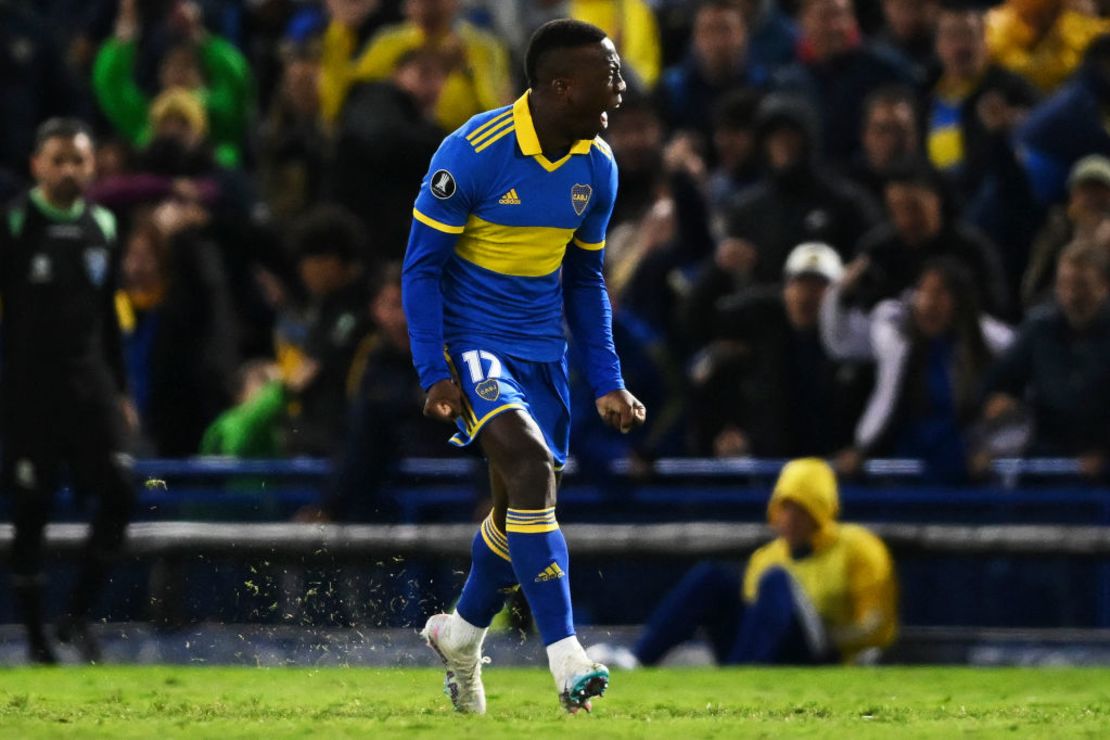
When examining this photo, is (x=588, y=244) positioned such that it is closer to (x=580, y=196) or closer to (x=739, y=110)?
(x=580, y=196)

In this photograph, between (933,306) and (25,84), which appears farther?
(25,84)

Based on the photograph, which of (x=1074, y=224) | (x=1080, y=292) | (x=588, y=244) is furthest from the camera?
(x=1074, y=224)

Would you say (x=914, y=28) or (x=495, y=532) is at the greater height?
(x=914, y=28)

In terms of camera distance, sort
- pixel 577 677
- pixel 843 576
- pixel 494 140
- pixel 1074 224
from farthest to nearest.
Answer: pixel 1074 224
pixel 843 576
pixel 494 140
pixel 577 677

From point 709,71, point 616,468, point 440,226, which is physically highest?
point 709,71

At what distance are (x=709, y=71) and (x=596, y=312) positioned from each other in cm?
656

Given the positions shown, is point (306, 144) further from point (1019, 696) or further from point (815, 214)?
point (1019, 696)

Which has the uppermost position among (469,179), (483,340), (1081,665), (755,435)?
(469,179)

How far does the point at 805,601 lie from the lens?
1200cm

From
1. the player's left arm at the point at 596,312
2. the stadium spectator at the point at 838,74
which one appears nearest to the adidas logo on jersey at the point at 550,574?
the player's left arm at the point at 596,312

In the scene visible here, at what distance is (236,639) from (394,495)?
46.8 inches

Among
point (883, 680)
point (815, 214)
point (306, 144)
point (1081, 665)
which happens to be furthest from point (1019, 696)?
point (306, 144)

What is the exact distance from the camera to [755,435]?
13031 millimetres

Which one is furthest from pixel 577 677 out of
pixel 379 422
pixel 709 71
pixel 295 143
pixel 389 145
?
pixel 295 143
